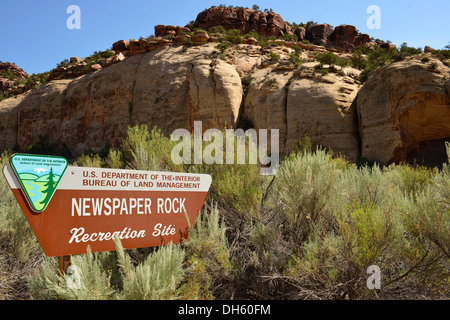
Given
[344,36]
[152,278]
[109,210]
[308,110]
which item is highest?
[344,36]

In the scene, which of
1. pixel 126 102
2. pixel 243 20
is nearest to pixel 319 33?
pixel 243 20

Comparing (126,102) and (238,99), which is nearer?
(238,99)

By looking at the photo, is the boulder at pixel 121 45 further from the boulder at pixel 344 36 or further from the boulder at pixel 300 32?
the boulder at pixel 344 36

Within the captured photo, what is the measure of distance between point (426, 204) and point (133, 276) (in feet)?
10.8

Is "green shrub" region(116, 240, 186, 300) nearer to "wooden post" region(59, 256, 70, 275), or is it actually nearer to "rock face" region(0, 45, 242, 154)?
"wooden post" region(59, 256, 70, 275)

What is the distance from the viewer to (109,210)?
2.65 metres

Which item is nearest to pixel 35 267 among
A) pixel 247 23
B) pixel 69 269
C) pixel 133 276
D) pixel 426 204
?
pixel 69 269

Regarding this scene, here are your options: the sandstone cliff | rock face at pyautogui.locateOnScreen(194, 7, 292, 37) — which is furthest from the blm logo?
rock face at pyautogui.locateOnScreen(194, 7, 292, 37)

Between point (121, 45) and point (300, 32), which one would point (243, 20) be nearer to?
point (300, 32)

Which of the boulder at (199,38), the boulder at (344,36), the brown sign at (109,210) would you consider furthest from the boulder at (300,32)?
the brown sign at (109,210)

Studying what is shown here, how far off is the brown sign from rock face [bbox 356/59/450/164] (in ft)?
48.1

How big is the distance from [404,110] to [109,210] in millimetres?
15694

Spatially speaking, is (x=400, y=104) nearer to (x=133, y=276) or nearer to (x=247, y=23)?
(x=133, y=276)
